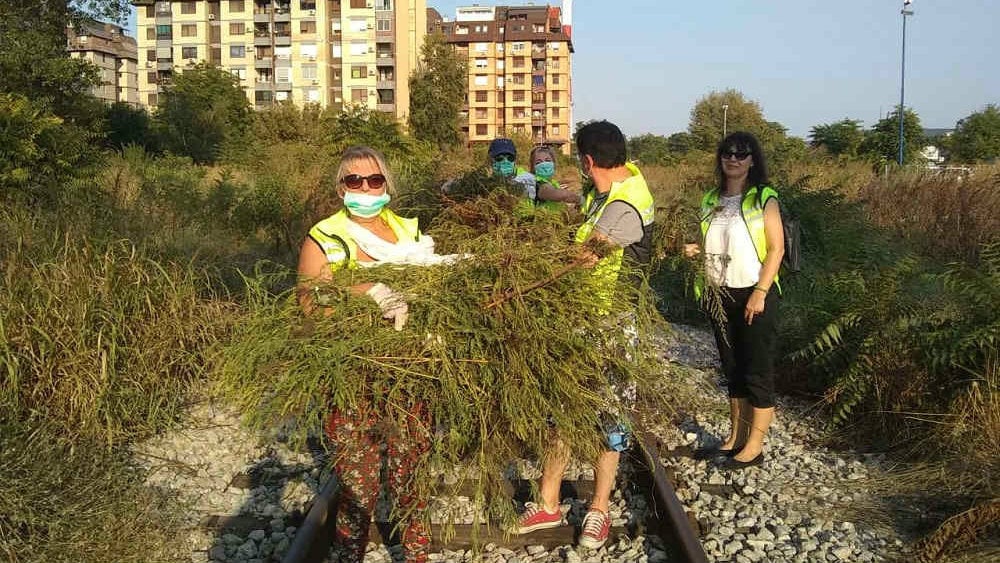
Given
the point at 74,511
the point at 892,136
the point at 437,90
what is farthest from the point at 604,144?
the point at 437,90

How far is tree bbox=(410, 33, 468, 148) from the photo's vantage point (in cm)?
6562

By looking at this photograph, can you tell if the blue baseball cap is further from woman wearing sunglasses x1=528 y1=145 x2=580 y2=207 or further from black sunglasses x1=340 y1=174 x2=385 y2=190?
black sunglasses x1=340 y1=174 x2=385 y2=190

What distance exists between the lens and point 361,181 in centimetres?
323

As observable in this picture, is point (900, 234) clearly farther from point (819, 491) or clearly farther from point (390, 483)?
point (390, 483)

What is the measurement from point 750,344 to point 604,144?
188cm

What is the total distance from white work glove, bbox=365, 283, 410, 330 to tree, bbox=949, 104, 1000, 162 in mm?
31577

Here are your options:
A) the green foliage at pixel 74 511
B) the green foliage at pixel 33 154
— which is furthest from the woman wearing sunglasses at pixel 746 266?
the green foliage at pixel 33 154

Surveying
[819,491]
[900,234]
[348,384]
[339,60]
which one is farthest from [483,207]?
[339,60]

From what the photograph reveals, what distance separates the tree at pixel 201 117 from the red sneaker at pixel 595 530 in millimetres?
34505

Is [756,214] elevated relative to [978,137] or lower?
lower

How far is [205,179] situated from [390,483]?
640 inches

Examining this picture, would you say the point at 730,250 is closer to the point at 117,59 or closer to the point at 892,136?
the point at 892,136

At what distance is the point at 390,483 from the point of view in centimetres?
314

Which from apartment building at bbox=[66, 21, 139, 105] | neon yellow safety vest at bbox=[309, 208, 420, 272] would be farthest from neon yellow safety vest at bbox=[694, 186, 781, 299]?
apartment building at bbox=[66, 21, 139, 105]
